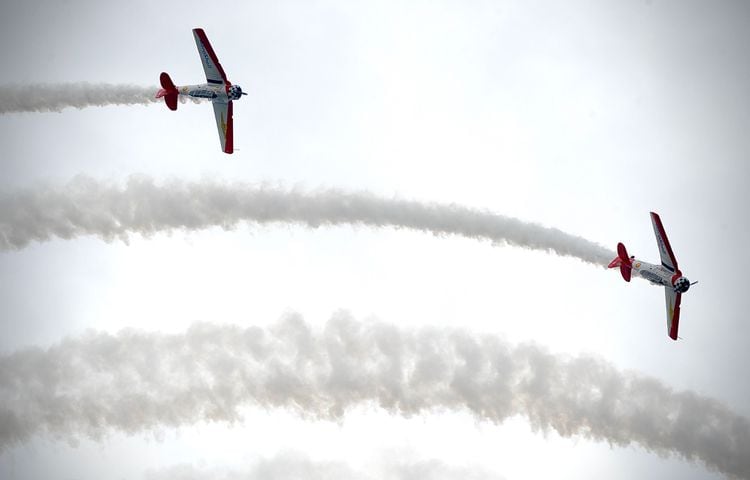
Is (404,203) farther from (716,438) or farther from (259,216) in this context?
(716,438)

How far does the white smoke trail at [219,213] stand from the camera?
2467 inches

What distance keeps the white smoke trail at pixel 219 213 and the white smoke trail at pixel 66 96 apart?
4.75 metres

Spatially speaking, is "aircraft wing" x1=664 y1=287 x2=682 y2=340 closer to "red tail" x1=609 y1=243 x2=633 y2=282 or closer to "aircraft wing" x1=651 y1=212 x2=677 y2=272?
"aircraft wing" x1=651 y1=212 x2=677 y2=272

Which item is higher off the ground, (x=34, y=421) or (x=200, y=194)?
(x=200, y=194)

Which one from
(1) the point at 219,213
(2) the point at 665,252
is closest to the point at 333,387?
(1) the point at 219,213

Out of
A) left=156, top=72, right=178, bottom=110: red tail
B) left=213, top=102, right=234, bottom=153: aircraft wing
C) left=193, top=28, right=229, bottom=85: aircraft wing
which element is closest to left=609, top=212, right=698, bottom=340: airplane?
left=213, top=102, right=234, bottom=153: aircraft wing

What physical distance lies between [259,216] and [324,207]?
3835 mm

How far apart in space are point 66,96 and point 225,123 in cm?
1019

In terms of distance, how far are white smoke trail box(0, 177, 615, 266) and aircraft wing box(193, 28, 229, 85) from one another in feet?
21.6

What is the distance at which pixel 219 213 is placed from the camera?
209ft

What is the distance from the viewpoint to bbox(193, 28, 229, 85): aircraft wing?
60.9 metres

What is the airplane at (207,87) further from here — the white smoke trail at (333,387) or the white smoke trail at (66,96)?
the white smoke trail at (333,387)

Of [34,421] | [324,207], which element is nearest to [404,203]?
[324,207]

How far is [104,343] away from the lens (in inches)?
2502
